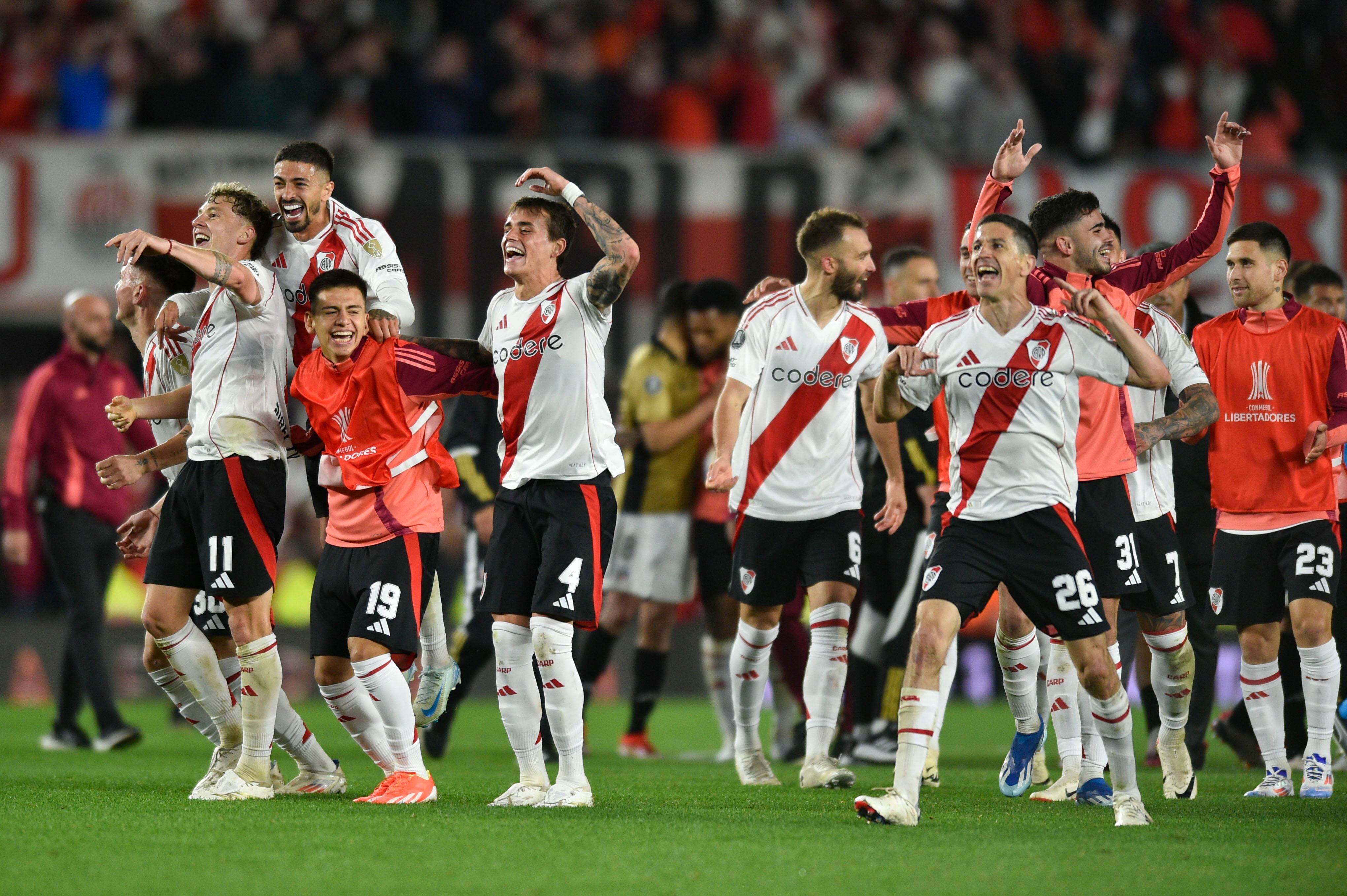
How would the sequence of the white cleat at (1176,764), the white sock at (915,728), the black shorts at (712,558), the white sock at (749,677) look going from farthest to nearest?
the black shorts at (712,558), the white sock at (749,677), the white cleat at (1176,764), the white sock at (915,728)

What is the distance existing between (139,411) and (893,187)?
9.57 meters

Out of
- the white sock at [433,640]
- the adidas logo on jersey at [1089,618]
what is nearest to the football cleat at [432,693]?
the white sock at [433,640]

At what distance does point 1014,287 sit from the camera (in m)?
5.97

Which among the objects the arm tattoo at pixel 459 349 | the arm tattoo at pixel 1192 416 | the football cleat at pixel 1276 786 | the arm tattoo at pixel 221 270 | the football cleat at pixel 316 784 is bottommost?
the football cleat at pixel 316 784

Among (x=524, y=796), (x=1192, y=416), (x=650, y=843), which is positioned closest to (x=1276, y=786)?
(x=1192, y=416)

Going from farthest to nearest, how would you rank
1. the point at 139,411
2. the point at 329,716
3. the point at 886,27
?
the point at 886,27
the point at 329,716
the point at 139,411

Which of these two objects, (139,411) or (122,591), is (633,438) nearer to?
(139,411)

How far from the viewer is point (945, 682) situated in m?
6.63

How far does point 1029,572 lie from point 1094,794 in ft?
4.59

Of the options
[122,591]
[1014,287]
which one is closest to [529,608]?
[1014,287]

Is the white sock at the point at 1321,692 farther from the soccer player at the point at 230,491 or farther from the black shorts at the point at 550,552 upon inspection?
the soccer player at the point at 230,491

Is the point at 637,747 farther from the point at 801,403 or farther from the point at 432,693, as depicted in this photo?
the point at 801,403

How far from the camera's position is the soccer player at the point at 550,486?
20.1ft

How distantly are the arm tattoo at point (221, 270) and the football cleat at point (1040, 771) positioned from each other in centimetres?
422
